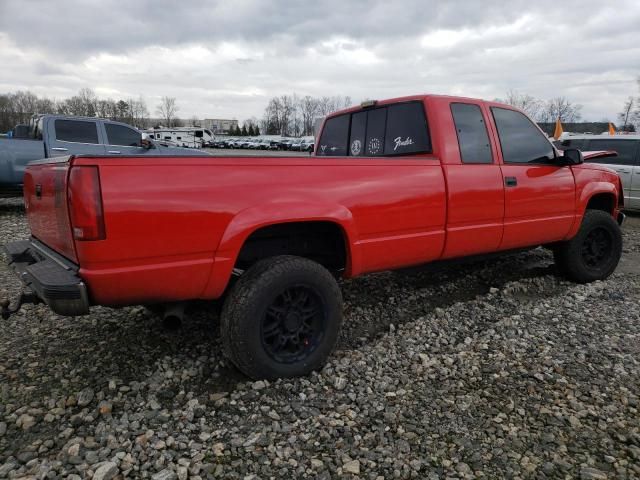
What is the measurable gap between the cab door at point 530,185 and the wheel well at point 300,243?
1.63 metres

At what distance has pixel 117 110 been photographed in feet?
301

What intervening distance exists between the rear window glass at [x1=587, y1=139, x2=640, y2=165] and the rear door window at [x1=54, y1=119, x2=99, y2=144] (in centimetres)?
1018

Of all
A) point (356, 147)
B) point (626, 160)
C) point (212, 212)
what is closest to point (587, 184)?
point (356, 147)

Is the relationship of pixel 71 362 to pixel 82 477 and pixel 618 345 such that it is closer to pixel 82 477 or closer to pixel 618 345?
pixel 82 477

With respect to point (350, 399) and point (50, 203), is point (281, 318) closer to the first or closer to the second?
point (350, 399)

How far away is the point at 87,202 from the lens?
2242 millimetres

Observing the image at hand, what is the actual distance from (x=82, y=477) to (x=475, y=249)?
10.5 ft

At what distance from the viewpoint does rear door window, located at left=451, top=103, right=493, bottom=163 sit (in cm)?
378

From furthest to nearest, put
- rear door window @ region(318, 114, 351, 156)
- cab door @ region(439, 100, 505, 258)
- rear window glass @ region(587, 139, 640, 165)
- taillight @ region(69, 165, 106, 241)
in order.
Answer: rear window glass @ region(587, 139, 640, 165) → rear door window @ region(318, 114, 351, 156) → cab door @ region(439, 100, 505, 258) → taillight @ region(69, 165, 106, 241)

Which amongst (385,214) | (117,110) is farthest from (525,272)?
(117,110)

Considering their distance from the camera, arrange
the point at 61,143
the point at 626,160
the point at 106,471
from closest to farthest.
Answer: the point at 106,471, the point at 61,143, the point at 626,160

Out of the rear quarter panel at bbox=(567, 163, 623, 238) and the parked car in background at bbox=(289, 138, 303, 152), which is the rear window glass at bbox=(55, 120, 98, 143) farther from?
the parked car in background at bbox=(289, 138, 303, 152)

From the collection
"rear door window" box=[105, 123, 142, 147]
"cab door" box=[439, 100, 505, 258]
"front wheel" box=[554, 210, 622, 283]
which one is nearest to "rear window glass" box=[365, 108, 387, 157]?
"cab door" box=[439, 100, 505, 258]

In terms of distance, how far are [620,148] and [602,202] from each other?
5.23m
